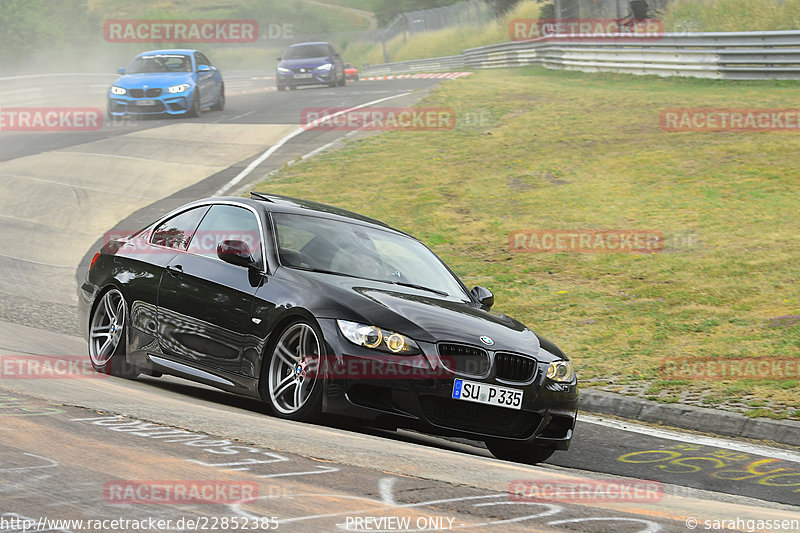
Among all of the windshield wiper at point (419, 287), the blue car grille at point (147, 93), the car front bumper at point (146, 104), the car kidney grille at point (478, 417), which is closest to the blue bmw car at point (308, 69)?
the car front bumper at point (146, 104)

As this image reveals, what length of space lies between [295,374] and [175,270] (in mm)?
1660

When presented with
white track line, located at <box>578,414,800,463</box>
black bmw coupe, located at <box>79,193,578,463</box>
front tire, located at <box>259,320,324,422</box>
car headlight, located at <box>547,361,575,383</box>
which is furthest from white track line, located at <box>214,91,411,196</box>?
car headlight, located at <box>547,361,575,383</box>

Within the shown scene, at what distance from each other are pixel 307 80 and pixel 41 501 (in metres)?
37.8

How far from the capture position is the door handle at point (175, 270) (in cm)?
804

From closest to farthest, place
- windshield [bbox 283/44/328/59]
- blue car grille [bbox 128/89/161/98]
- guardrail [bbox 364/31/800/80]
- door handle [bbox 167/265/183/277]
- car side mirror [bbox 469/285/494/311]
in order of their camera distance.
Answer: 1. door handle [bbox 167/265/183/277]
2. car side mirror [bbox 469/285/494/311]
3. blue car grille [bbox 128/89/161/98]
4. guardrail [bbox 364/31/800/80]
5. windshield [bbox 283/44/328/59]

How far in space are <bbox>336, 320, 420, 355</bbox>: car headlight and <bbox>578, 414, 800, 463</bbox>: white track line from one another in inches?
93.9

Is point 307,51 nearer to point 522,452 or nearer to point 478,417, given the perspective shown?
point 522,452

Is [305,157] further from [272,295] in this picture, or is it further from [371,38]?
[371,38]

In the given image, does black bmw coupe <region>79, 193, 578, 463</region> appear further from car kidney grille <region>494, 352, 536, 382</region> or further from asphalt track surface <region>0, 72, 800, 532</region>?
asphalt track surface <region>0, 72, 800, 532</region>

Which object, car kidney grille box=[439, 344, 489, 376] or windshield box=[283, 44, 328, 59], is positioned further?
windshield box=[283, 44, 328, 59]

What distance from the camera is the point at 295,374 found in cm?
695

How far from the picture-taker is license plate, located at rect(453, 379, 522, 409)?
6648 millimetres

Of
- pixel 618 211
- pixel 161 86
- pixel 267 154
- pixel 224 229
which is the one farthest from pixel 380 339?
pixel 161 86

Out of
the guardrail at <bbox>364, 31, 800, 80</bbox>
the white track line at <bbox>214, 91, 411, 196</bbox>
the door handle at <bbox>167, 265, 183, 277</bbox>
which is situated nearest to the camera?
the door handle at <bbox>167, 265, 183, 277</bbox>
